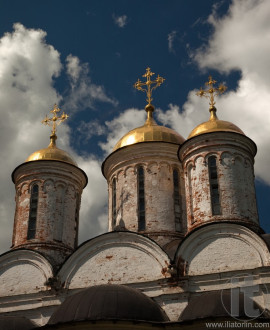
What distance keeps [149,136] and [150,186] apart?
5.81 feet

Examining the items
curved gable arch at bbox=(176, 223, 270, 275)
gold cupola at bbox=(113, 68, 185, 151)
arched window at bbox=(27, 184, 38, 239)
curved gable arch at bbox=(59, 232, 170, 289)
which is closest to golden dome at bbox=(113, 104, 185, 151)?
gold cupola at bbox=(113, 68, 185, 151)

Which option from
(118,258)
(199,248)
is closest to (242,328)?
(199,248)

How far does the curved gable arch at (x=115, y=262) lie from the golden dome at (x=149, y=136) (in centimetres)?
404

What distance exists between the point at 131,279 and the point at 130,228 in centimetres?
249

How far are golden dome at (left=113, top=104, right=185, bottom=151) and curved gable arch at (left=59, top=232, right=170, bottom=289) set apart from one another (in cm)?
404

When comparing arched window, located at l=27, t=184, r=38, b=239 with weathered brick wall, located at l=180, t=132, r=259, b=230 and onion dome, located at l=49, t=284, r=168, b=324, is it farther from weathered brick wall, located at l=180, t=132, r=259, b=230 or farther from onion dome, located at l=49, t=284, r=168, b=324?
onion dome, located at l=49, t=284, r=168, b=324

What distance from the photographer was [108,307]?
10.6 m

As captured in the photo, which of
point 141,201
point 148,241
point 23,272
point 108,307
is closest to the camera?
point 108,307

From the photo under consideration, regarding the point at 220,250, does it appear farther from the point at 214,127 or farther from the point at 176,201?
the point at 214,127

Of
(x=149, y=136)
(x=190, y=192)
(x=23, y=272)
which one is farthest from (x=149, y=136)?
(x=23, y=272)

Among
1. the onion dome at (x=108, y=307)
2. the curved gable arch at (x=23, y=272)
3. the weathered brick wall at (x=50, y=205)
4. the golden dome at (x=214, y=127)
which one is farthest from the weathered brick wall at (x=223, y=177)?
the curved gable arch at (x=23, y=272)

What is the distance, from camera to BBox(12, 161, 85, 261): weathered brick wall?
15.8 m

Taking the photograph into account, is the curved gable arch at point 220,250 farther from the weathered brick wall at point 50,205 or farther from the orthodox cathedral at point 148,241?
the weathered brick wall at point 50,205

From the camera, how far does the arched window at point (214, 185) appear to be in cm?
1408
